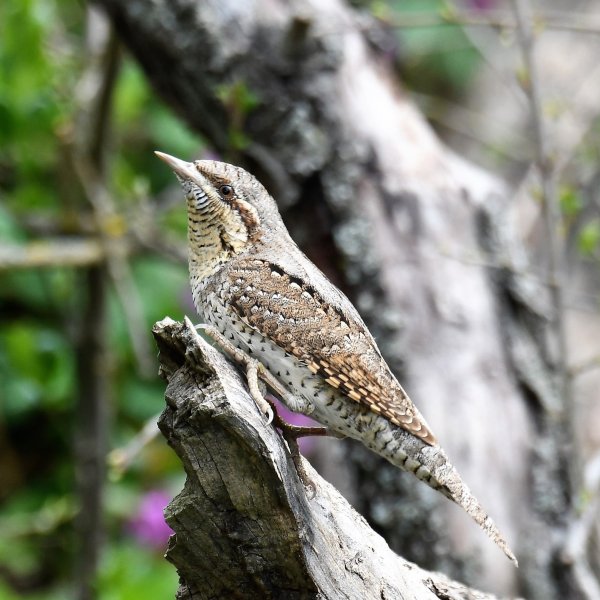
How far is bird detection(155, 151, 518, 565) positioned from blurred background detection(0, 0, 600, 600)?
4.33 feet

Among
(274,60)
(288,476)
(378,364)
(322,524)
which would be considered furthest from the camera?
(274,60)

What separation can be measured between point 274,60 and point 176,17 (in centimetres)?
50

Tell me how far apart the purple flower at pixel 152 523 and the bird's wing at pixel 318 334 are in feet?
9.67

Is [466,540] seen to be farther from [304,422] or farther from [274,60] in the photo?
[274,60]

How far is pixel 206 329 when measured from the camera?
2.68 meters

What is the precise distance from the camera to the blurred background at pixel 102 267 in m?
4.40

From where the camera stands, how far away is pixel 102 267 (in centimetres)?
507

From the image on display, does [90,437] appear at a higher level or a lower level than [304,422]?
higher

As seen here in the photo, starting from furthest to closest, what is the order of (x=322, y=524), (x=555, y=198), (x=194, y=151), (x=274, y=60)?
(x=194, y=151) < (x=274, y=60) < (x=555, y=198) < (x=322, y=524)

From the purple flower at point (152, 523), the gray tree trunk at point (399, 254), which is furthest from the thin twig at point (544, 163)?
the purple flower at point (152, 523)

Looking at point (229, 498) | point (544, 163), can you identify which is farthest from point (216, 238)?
point (544, 163)

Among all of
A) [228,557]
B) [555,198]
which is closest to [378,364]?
[228,557]

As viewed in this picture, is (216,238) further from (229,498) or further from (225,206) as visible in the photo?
(229,498)

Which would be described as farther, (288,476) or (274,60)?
(274,60)
